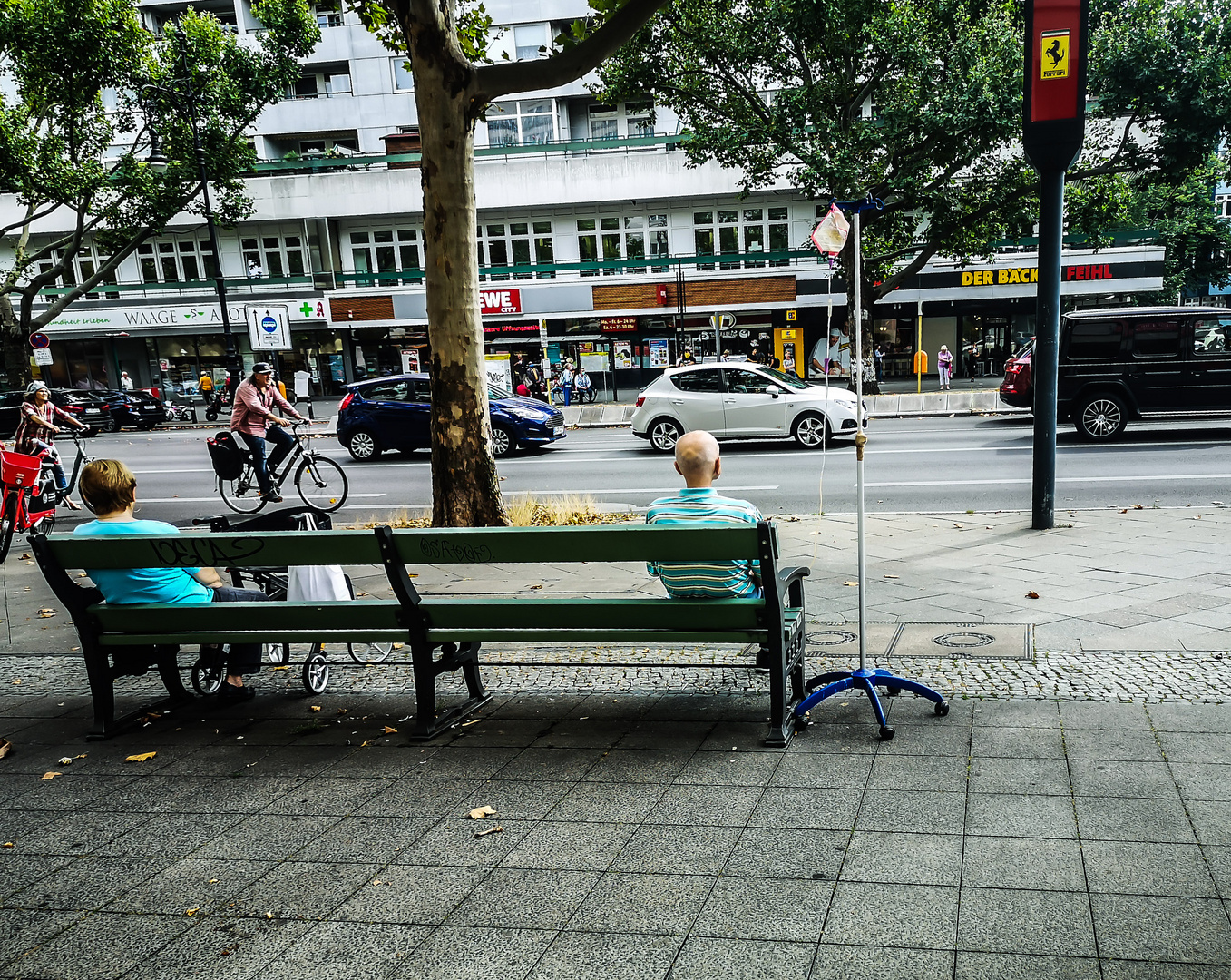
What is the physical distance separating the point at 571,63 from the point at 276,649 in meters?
5.28

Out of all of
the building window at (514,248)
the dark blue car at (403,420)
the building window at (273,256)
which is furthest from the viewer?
the building window at (273,256)

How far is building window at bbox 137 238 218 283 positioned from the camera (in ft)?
132

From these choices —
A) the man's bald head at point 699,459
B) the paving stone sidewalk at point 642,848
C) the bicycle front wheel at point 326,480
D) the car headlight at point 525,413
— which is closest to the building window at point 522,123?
the car headlight at point 525,413

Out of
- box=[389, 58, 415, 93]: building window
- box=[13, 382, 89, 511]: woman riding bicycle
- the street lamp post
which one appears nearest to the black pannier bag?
box=[13, 382, 89, 511]: woman riding bicycle

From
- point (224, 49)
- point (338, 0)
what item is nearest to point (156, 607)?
point (224, 49)

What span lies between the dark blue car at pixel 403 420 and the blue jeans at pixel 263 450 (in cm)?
559

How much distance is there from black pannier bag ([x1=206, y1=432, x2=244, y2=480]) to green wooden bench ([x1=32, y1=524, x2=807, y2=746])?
7927 mm

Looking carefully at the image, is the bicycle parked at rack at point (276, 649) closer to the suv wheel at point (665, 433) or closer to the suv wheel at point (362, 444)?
the suv wheel at point (665, 433)

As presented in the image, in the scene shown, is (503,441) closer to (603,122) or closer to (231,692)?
(231,692)

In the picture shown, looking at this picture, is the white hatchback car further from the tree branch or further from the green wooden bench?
the green wooden bench

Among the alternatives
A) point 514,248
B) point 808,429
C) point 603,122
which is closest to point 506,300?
point 514,248

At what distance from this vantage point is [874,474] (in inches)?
516

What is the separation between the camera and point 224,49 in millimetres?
27047

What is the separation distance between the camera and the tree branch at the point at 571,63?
24.8 feet
